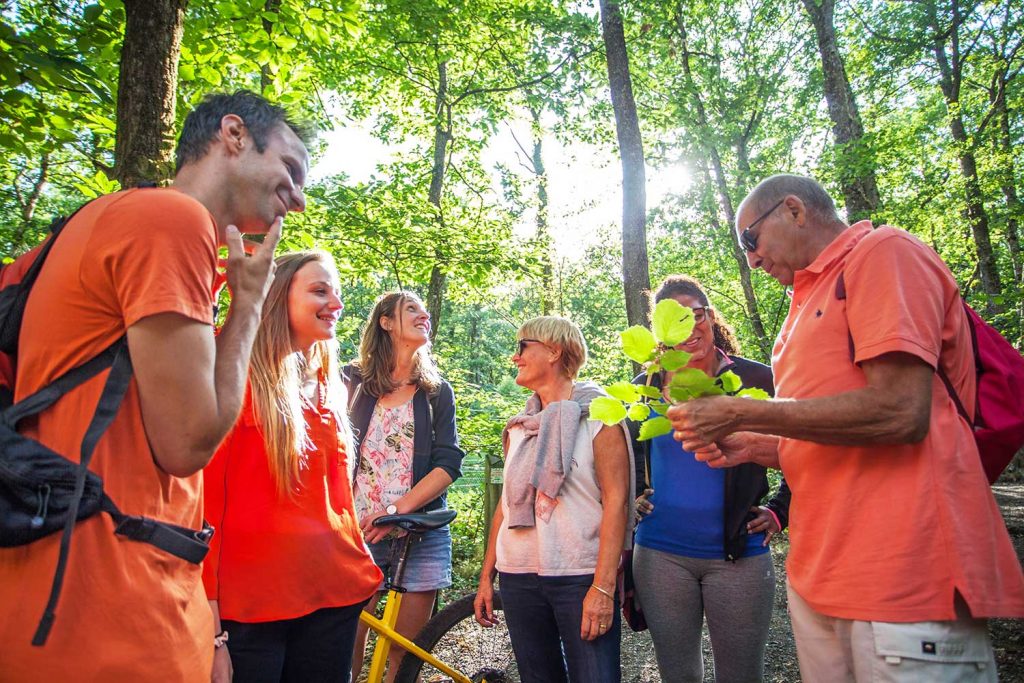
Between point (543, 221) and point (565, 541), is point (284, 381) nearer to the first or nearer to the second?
point (565, 541)

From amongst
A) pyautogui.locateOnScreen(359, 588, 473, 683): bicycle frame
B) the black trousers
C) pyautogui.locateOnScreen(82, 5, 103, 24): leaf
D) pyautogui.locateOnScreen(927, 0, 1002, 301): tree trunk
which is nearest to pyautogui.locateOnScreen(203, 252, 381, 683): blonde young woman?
the black trousers

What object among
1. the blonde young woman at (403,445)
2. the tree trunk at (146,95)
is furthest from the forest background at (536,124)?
the blonde young woman at (403,445)

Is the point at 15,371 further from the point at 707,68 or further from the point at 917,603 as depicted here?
the point at 707,68

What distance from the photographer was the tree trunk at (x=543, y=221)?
10094mm

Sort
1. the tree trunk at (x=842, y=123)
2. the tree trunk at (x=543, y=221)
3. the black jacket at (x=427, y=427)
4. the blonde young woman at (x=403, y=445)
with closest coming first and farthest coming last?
the blonde young woman at (x=403, y=445), the black jacket at (x=427, y=427), the tree trunk at (x=842, y=123), the tree trunk at (x=543, y=221)

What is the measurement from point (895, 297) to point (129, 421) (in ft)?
5.67

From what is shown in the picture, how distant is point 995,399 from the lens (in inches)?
65.7

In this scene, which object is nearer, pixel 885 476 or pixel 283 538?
pixel 885 476

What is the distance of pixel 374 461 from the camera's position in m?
3.52

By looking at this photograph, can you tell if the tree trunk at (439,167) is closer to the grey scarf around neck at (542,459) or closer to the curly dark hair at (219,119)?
the grey scarf around neck at (542,459)

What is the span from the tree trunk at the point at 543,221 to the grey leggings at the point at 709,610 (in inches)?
272

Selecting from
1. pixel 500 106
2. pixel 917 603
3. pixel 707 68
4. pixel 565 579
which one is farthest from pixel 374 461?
pixel 707 68

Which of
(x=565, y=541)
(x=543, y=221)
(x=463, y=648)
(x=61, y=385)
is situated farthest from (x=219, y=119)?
(x=543, y=221)

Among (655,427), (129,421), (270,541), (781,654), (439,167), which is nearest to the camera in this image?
(129,421)
